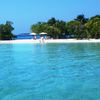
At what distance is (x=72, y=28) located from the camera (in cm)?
5822

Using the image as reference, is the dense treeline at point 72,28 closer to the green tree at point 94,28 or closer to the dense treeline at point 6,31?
the green tree at point 94,28

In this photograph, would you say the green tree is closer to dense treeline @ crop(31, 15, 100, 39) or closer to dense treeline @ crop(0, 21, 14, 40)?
dense treeline @ crop(31, 15, 100, 39)

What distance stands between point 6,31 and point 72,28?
Answer: 11.7 m

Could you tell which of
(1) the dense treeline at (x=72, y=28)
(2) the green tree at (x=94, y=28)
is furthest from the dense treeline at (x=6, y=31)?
(2) the green tree at (x=94, y=28)

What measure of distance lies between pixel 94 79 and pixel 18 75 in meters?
3.12

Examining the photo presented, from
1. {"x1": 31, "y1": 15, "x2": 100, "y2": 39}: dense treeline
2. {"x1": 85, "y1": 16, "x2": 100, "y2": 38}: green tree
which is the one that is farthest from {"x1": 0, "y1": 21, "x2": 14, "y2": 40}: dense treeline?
{"x1": 85, "y1": 16, "x2": 100, "y2": 38}: green tree

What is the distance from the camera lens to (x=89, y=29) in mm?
55938

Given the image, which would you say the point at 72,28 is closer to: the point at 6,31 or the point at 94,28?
the point at 94,28

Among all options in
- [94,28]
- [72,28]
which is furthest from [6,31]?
[94,28]

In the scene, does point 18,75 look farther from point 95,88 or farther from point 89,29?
point 89,29

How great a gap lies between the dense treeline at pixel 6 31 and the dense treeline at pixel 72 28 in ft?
14.1

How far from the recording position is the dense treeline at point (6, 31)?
61.1m

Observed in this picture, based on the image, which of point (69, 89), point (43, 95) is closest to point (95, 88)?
point (69, 89)

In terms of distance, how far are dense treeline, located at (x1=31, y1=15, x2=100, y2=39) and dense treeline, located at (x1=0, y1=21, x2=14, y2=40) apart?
4.31 metres
